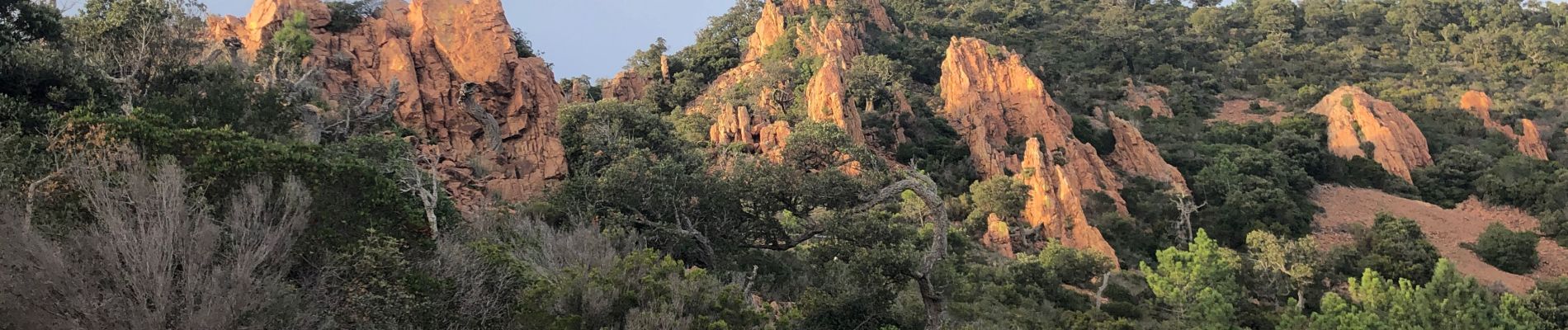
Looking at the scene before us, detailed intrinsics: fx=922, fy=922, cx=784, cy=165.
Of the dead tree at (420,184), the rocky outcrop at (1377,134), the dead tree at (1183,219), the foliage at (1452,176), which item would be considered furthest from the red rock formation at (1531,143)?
the dead tree at (420,184)

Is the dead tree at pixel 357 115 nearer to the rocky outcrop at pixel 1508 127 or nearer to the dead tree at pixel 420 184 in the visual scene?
the dead tree at pixel 420 184

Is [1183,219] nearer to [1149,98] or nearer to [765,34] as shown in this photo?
[1149,98]

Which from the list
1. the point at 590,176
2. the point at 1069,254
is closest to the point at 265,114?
the point at 590,176

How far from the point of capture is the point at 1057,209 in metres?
32.4

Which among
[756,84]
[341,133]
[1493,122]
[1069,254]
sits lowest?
[1493,122]

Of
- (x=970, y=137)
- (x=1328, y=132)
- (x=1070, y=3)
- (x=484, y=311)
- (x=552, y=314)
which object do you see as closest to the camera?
(x=552, y=314)

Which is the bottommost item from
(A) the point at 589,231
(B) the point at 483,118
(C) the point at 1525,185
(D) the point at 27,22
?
(C) the point at 1525,185

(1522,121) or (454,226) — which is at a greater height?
(454,226)

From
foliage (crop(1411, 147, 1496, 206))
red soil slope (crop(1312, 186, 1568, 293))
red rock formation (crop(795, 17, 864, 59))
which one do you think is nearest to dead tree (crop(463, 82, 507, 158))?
red rock formation (crop(795, 17, 864, 59))

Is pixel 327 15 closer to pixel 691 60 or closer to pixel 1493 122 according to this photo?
pixel 691 60

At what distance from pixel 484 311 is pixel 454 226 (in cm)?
503

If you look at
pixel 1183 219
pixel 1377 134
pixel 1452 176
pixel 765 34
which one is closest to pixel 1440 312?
pixel 1183 219

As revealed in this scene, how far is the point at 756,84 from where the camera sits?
3981cm

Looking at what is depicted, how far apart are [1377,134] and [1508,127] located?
10724 mm
